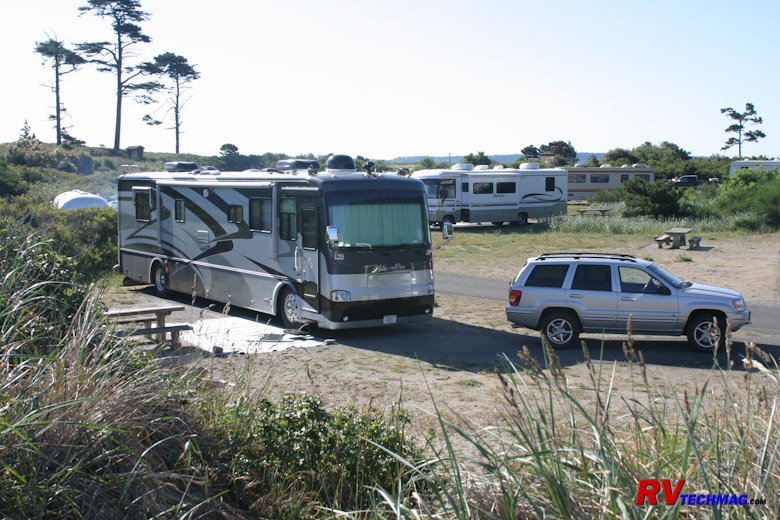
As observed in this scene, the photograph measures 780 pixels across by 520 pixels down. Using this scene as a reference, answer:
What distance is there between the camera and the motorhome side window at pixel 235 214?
14.1 meters

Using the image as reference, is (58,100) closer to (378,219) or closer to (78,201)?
(78,201)

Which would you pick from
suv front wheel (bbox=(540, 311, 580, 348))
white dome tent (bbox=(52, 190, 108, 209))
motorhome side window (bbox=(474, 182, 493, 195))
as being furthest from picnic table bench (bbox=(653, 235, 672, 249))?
white dome tent (bbox=(52, 190, 108, 209))

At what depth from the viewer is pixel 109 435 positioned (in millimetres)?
4301

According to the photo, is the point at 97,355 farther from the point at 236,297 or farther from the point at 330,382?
the point at 236,297

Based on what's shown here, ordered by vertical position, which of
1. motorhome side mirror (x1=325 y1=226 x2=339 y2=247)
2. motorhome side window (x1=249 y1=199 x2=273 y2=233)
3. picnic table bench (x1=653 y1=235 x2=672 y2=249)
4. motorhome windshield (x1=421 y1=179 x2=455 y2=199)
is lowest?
picnic table bench (x1=653 y1=235 x2=672 y2=249)

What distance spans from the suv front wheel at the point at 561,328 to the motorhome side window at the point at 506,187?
25035mm

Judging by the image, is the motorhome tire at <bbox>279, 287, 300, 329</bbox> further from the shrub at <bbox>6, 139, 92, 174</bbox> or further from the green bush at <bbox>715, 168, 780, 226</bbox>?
the shrub at <bbox>6, 139, 92, 174</bbox>

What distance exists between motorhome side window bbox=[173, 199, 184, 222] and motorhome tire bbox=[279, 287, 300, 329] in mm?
4104

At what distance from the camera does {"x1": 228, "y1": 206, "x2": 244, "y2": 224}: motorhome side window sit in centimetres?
1414

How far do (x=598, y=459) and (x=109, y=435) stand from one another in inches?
111

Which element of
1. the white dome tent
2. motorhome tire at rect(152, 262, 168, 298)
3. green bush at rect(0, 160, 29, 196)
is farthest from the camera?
green bush at rect(0, 160, 29, 196)

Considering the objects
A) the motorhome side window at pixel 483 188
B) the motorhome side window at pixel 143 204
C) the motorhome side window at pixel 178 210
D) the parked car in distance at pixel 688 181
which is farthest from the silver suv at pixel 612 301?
the parked car in distance at pixel 688 181

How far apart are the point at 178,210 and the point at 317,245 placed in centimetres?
530

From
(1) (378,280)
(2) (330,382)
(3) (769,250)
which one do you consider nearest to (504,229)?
(3) (769,250)
